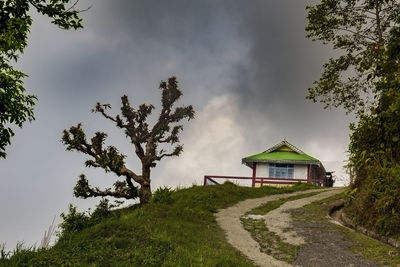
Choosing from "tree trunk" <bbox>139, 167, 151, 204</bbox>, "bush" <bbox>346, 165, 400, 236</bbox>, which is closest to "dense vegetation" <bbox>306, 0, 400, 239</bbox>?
"bush" <bbox>346, 165, 400, 236</bbox>

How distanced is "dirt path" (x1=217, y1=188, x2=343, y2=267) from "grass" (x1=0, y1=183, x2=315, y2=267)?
1.43 feet

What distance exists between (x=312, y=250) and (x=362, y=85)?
13.8m

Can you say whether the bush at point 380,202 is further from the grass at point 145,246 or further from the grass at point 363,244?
the grass at point 145,246

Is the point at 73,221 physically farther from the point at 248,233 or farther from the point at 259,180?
the point at 259,180

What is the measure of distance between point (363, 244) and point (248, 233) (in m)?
4.34

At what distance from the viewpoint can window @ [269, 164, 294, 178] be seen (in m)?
45.8

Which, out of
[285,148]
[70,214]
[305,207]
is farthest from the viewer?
[285,148]

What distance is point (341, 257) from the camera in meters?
14.4

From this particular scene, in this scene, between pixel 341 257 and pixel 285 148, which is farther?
pixel 285 148

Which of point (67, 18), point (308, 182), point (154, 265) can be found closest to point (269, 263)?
point (154, 265)

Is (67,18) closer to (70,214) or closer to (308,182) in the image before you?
(70,214)

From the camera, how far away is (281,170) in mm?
45844

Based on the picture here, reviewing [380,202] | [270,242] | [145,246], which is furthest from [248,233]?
[145,246]

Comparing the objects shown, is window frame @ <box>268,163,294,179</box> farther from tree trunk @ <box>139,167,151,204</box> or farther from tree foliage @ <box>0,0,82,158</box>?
tree foliage @ <box>0,0,82,158</box>
